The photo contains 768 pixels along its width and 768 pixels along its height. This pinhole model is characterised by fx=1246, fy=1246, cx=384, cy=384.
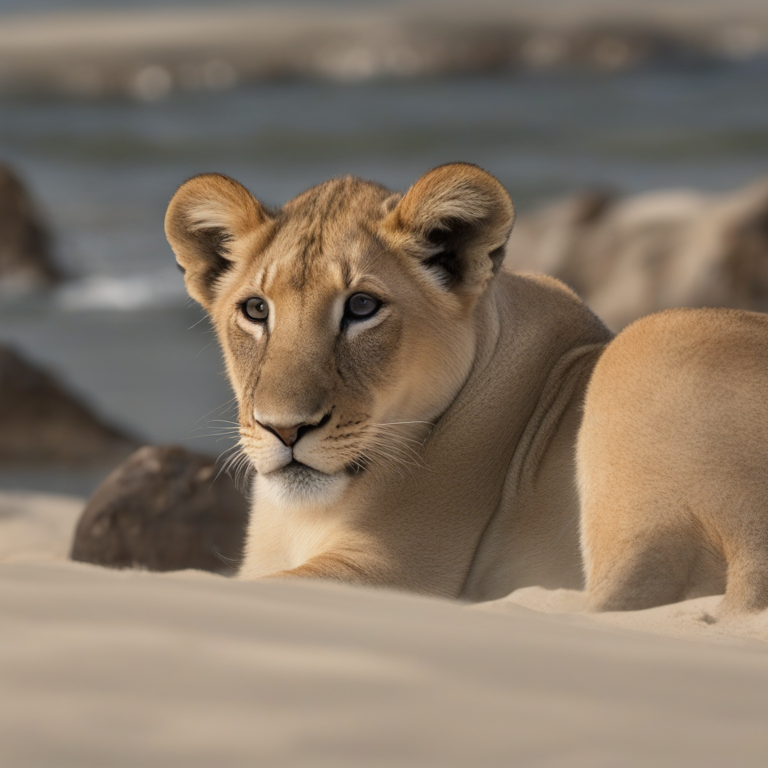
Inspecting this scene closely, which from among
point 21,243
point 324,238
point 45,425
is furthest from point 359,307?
point 21,243

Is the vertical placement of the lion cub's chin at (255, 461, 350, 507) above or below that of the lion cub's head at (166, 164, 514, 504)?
below

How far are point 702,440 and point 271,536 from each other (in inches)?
58.6

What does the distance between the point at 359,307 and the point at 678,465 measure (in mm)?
1059

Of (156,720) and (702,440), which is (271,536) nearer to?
(702,440)

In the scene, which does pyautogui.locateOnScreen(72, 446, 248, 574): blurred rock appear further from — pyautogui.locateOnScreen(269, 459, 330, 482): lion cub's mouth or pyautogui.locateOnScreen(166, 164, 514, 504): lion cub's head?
pyautogui.locateOnScreen(269, 459, 330, 482): lion cub's mouth

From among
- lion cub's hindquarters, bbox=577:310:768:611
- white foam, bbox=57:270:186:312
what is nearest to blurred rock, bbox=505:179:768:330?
white foam, bbox=57:270:186:312

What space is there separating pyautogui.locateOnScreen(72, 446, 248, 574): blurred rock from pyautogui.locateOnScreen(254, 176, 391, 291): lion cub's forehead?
1.83 metres

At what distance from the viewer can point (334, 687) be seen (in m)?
1.79

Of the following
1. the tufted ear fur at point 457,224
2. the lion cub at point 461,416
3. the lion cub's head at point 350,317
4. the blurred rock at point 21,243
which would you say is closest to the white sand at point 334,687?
the lion cub at point 461,416

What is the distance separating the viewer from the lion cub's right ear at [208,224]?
13.7ft

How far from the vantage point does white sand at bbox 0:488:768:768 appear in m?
1.61

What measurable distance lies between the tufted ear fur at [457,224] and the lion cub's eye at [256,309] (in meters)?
0.46

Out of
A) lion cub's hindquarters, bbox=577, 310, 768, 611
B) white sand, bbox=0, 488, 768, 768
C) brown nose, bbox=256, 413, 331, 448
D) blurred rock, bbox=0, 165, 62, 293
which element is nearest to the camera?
white sand, bbox=0, 488, 768, 768

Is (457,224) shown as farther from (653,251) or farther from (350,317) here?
(653,251)
